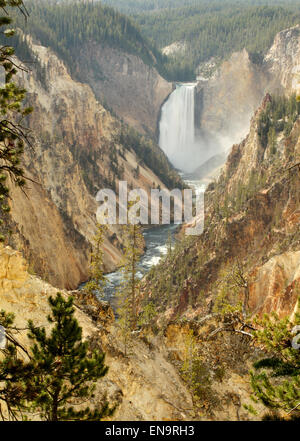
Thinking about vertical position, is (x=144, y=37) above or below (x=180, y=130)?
above

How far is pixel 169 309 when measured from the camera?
36156mm

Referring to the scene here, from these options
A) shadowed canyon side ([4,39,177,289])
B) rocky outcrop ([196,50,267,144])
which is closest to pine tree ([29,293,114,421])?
shadowed canyon side ([4,39,177,289])

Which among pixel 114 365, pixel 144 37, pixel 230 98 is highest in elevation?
pixel 144 37

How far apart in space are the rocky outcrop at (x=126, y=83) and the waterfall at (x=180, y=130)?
11.2ft

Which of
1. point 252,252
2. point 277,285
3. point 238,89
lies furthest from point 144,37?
point 277,285

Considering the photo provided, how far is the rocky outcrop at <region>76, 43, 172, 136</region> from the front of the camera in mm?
126438

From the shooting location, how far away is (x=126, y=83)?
131125 millimetres

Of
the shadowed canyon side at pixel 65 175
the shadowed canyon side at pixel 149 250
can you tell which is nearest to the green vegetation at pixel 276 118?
the shadowed canyon side at pixel 149 250

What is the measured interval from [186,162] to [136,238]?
328ft

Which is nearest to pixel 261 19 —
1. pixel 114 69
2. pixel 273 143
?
pixel 114 69

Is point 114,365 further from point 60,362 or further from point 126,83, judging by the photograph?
point 126,83

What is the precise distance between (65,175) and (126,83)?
89022mm

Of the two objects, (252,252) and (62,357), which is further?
(252,252)

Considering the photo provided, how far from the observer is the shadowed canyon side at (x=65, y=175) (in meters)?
37.5
